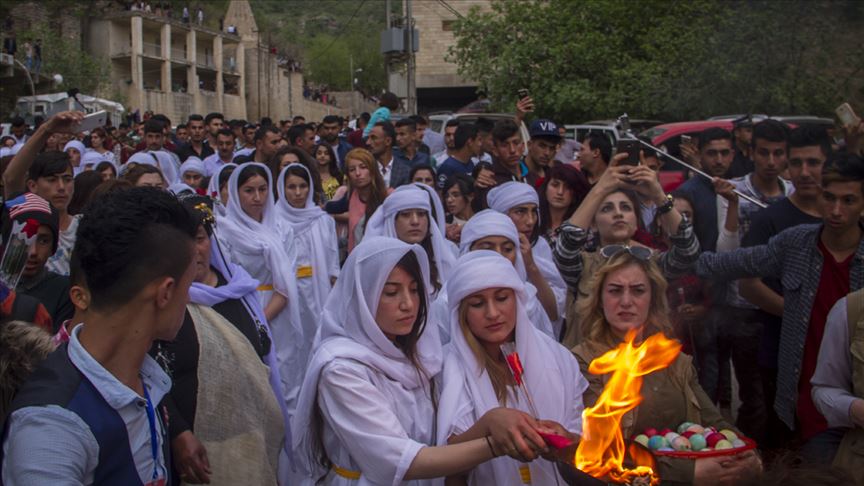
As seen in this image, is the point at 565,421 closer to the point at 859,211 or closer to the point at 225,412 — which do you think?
the point at 225,412

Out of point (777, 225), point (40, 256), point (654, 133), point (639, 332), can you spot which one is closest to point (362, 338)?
point (639, 332)

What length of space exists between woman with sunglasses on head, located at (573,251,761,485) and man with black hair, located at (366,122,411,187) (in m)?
5.38

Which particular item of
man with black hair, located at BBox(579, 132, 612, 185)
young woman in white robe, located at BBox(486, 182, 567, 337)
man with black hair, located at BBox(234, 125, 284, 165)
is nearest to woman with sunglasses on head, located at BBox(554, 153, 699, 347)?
young woman in white robe, located at BBox(486, 182, 567, 337)

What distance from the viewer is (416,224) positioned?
5.60 m

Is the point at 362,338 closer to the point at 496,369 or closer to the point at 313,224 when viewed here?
the point at 496,369

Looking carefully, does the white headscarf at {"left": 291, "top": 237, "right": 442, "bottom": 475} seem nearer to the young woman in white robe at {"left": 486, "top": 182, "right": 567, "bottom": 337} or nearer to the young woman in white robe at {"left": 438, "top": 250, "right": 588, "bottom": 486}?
the young woman in white robe at {"left": 438, "top": 250, "right": 588, "bottom": 486}

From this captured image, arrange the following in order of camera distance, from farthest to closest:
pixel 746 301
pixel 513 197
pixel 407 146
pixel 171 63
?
pixel 171 63, pixel 407 146, pixel 746 301, pixel 513 197

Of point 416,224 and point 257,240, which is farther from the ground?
point 416,224

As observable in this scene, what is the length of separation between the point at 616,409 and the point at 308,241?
4.48m

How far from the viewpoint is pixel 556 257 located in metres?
4.98

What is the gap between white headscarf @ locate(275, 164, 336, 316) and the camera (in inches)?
272

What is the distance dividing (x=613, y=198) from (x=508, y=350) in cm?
189

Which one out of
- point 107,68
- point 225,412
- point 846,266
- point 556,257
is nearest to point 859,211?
point 846,266

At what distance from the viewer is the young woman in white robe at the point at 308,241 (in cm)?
682
